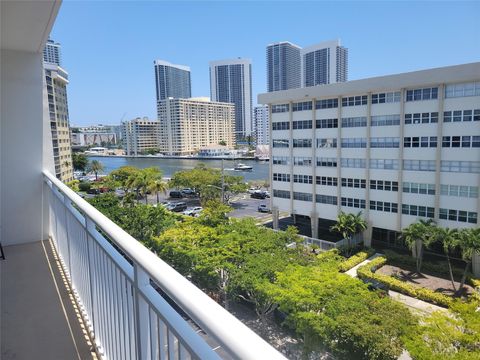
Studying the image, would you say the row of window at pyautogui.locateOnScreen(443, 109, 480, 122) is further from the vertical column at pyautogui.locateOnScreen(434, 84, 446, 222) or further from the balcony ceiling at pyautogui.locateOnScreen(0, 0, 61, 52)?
the balcony ceiling at pyautogui.locateOnScreen(0, 0, 61, 52)

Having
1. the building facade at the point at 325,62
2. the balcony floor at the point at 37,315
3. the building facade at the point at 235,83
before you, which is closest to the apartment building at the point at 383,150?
the balcony floor at the point at 37,315

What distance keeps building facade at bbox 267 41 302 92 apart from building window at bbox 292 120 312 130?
8955cm

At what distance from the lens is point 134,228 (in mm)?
13789

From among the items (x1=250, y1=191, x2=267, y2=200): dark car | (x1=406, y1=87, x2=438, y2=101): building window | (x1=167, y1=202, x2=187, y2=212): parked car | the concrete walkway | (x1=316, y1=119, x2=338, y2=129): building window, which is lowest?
the concrete walkway

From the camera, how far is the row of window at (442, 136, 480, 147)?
45.0 feet

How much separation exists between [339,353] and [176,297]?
8.23 m

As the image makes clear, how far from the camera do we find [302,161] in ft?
65.2

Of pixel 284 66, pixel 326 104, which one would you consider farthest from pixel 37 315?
pixel 284 66

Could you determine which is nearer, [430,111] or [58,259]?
[58,259]

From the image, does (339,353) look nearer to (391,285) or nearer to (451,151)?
(391,285)

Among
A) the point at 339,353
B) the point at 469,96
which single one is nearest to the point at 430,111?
the point at 469,96

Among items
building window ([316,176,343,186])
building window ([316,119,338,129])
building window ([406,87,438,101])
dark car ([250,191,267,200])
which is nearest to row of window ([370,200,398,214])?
building window ([316,176,343,186])

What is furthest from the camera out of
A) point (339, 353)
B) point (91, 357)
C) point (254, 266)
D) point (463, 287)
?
point (463, 287)

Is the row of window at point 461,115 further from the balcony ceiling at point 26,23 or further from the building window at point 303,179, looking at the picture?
the balcony ceiling at point 26,23
